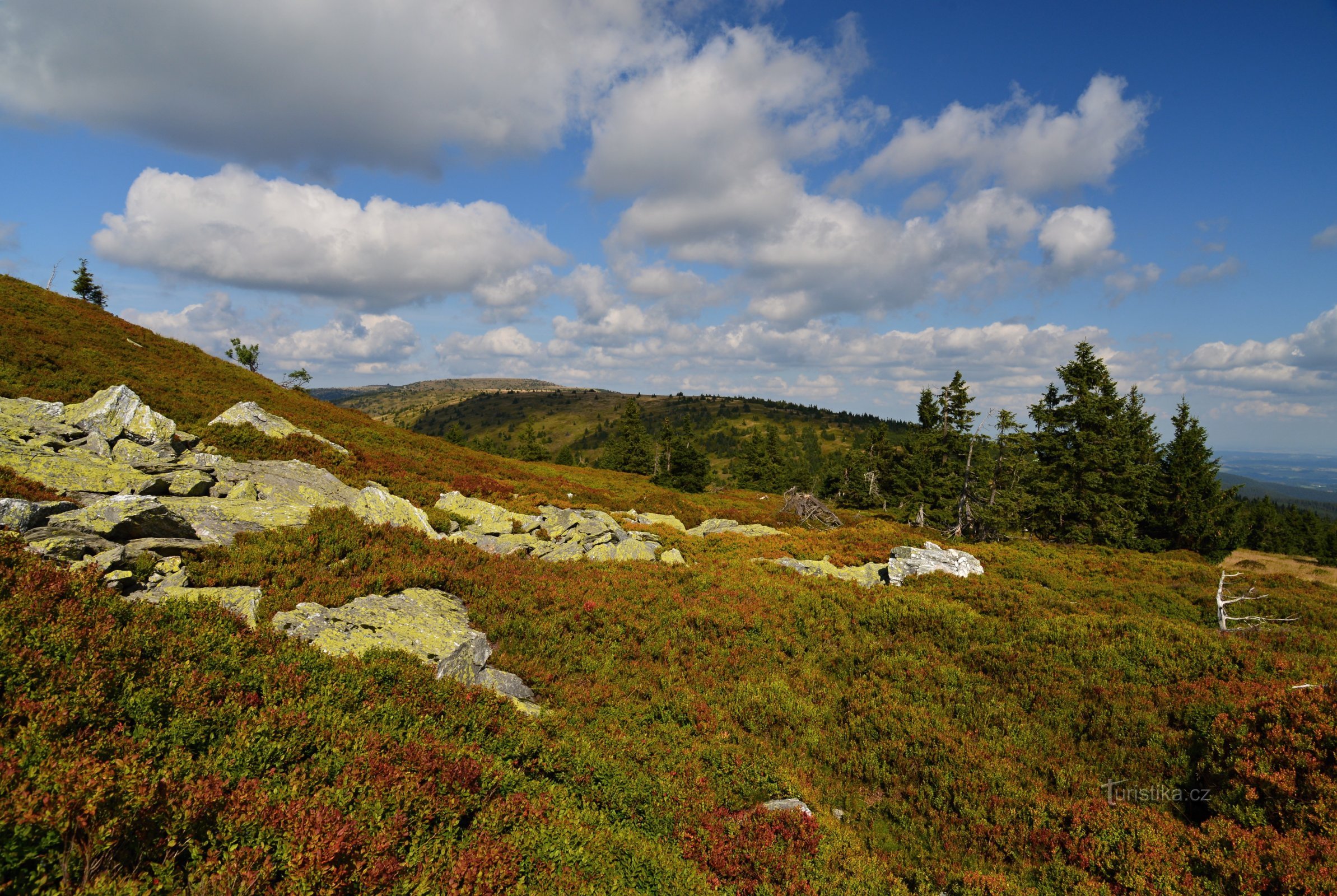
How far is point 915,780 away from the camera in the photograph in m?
9.17

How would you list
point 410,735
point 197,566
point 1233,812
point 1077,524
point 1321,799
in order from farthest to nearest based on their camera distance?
point 1077,524 < point 197,566 < point 1233,812 < point 1321,799 < point 410,735

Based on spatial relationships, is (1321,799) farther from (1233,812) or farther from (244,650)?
(244,650)

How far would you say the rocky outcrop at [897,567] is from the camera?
19.4m

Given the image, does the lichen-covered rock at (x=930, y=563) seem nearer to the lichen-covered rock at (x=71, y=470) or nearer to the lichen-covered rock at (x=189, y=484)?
the lichen-covered rock at (x=189, y=484)

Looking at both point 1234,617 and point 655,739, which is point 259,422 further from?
point 1234,617

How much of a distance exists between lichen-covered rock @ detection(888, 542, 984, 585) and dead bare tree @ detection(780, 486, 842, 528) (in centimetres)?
1374

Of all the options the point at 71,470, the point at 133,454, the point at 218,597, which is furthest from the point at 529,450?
the point at 218,597

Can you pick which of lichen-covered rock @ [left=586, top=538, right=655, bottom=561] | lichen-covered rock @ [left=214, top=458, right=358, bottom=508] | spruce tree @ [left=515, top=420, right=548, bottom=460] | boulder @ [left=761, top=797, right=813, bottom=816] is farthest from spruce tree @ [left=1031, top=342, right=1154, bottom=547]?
spruce tree @ [left=515, top=420, right=548, bottom=460]

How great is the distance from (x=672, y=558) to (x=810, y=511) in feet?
63.7

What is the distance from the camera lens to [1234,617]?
13102mm

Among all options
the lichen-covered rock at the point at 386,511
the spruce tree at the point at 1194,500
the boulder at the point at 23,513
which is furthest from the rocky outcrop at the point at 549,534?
the spruce tree at the point at 1194,500

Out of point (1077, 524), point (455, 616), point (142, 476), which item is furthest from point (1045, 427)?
point (142, 476)

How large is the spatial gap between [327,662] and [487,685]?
8.61 ft

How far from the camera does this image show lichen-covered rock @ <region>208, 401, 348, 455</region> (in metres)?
19.3
